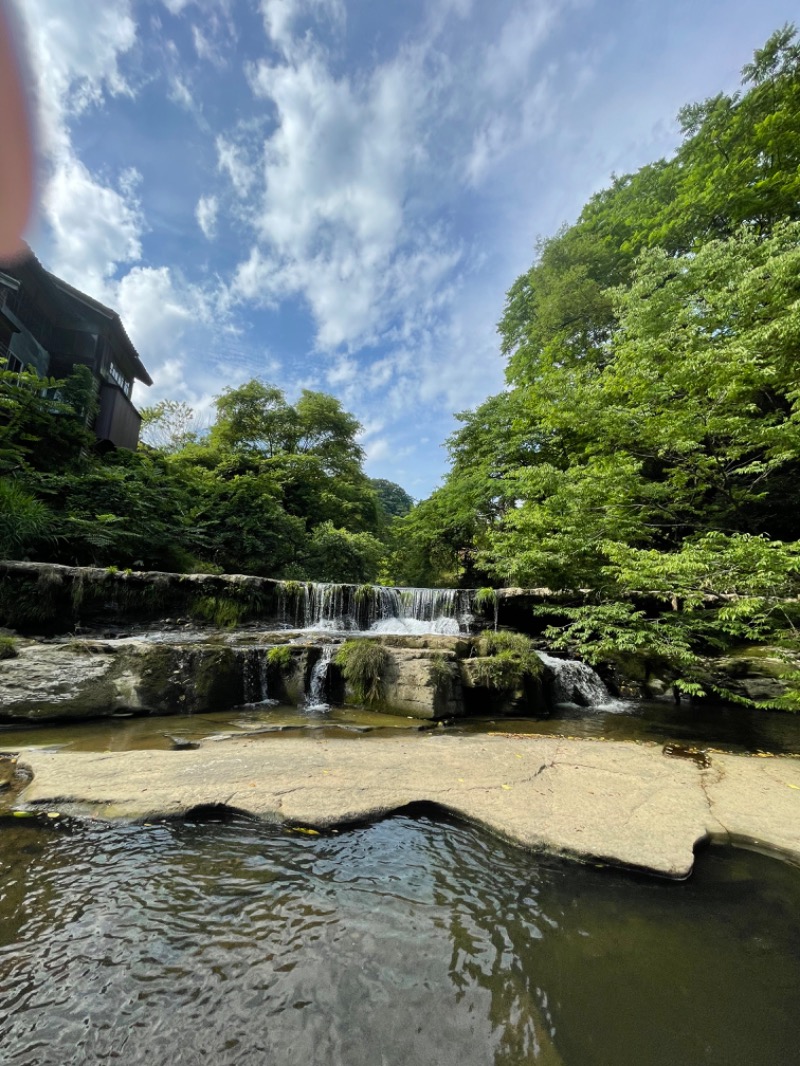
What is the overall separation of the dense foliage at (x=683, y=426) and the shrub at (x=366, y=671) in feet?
10.5

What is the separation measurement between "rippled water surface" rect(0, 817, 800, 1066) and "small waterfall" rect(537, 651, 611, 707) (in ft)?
20.7

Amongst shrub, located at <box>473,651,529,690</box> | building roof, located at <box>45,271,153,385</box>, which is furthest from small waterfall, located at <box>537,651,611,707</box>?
building roof, located at <box>45,271,153,385</box>

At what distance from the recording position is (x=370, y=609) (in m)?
12.3

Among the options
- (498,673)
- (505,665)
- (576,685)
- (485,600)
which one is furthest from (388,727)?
(485,600)

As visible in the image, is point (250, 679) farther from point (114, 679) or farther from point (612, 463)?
point (612, 463)

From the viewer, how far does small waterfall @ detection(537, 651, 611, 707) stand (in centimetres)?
899

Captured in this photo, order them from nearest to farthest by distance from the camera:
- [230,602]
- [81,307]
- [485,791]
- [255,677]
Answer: [485,791] → [255,677] → [230,602] → [81,307]

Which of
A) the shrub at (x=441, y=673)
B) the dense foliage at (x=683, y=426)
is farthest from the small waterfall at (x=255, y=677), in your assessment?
the dense foliage at (x=683, y=426)

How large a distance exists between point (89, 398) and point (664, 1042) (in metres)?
20.4

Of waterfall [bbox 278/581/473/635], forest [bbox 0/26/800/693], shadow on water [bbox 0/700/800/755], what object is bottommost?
shadow on water [bbox 0/700/800/755]

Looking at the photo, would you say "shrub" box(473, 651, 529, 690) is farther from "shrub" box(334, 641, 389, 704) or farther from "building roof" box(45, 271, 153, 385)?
"building roof" box(45, 271, 153, 385)

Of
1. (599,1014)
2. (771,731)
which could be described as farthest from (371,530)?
(599,1014)

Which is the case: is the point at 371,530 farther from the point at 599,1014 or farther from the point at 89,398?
the point at 599,1014

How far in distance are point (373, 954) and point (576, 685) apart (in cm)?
818
